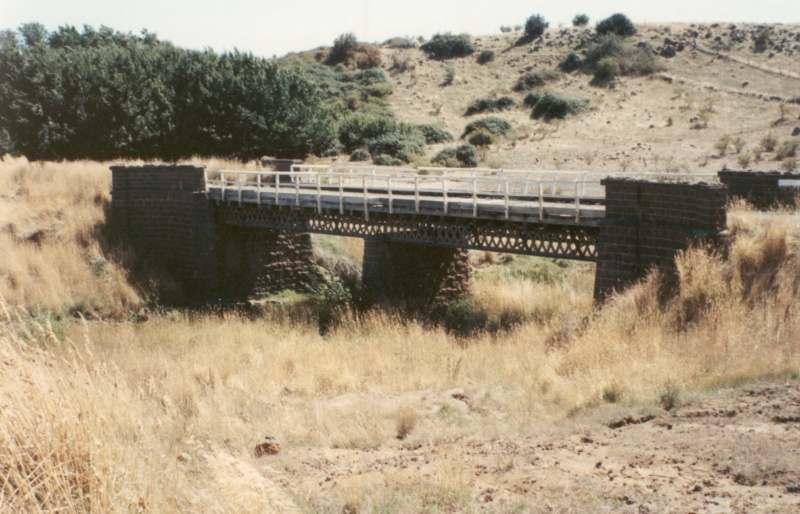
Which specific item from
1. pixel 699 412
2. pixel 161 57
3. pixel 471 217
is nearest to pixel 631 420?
pixel 699 412

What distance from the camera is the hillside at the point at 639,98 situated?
43125 mm

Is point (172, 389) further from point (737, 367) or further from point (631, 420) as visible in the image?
point (737, 367)

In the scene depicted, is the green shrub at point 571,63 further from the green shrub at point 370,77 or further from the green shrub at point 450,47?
the green shrub at point 370,77

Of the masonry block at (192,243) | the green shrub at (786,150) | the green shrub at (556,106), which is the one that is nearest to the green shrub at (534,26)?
the green shrub at (556,106)

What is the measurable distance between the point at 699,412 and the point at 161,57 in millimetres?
40836

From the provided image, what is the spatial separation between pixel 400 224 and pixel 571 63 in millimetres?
48580

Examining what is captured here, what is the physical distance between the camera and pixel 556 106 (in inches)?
2179

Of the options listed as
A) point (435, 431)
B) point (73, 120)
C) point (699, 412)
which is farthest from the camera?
point (73, 120)

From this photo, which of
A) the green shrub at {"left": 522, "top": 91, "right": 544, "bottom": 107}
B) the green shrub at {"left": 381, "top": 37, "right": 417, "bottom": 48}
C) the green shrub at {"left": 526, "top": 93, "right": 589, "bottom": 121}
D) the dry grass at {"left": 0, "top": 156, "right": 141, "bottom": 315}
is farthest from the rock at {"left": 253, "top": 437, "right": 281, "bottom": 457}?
the green shrub at {"left": 381, "top": 37, "right": 417, "bottom": 48}

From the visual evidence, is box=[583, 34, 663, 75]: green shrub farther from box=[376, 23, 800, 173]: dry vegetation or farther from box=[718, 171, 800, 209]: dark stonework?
box=[718, 171, 800, 209]: dark stonework

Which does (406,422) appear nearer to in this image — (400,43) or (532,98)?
(532,98)

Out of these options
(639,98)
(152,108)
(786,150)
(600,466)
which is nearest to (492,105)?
(639,98)

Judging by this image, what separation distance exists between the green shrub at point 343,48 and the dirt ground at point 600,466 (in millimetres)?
71289

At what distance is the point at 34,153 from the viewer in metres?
40.6
